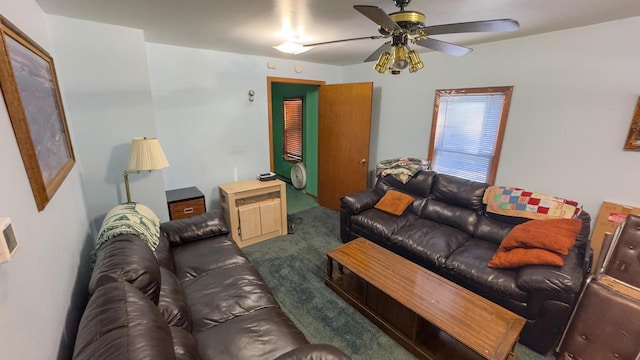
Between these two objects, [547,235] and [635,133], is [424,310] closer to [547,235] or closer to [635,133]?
[547,235]

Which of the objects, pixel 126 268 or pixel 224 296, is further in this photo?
pixel 224 296

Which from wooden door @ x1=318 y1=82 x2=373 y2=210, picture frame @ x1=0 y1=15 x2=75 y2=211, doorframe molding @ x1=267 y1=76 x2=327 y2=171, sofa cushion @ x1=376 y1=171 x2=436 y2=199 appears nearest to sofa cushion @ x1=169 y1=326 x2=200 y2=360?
picture frame @ x1=0 y1=15 x2=75 y2=211

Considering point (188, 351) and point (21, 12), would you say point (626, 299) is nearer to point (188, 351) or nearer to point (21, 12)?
point (188, 351)

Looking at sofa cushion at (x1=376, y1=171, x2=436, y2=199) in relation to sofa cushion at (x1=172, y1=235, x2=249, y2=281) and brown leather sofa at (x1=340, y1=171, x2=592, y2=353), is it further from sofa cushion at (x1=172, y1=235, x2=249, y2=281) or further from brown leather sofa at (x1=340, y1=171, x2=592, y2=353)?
sofa cushion at (x1=172, y1=235, x2=249, y2=281)

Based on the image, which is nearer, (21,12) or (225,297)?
(21,12)

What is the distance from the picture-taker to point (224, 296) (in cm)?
168

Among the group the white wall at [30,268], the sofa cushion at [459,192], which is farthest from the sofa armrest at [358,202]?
the white wall at [30,268]

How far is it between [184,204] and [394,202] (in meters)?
2.40

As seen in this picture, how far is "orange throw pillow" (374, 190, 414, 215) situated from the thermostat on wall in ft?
9.31

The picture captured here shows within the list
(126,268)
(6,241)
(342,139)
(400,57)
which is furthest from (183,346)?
(342,139)

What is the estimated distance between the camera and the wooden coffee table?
1467 millimetres

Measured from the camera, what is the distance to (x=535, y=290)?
176cm

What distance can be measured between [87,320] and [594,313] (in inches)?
106

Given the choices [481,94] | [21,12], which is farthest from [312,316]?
[481,94]
